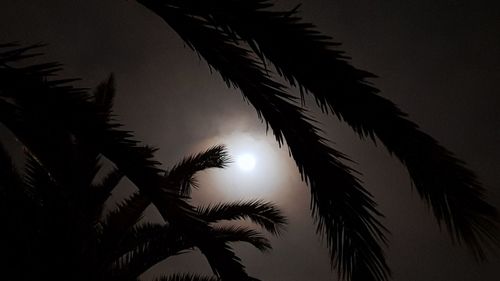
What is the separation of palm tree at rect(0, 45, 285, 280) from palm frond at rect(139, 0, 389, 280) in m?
0.81

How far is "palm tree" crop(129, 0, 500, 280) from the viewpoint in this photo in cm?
208

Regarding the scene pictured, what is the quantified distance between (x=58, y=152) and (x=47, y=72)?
4.17ft

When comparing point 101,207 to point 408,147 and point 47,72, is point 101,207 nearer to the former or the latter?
point 47,72

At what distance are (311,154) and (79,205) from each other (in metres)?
3.27

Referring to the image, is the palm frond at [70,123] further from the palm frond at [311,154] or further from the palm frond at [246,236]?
the palm frond at [246,236]

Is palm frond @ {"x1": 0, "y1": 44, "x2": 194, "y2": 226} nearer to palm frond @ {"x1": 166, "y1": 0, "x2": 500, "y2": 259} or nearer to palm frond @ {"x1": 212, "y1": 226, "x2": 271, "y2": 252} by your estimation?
palm frond @ {"x1": 166, "y1": 0, "x2": 500, "y2": 259}

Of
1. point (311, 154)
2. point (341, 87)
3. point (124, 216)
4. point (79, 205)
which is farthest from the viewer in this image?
point (124, 216)

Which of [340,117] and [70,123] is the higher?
[340,117]

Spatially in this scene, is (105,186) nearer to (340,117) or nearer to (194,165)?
(194,165)

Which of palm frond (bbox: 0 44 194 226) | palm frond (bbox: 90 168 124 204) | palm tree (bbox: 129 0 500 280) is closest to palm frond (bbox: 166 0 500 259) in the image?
palm tree (bbox: 129 0 500 280)

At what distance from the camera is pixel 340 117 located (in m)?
2.49

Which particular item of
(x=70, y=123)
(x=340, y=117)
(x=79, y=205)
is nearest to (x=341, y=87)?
(x=340, y=117)

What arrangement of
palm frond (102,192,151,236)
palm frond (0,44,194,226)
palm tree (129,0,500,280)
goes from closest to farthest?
palm tree (129,0,500,280) → palm frond (0,44,194,226) → palm frond (102,192,151,236)

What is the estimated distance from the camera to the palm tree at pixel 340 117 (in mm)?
2078
